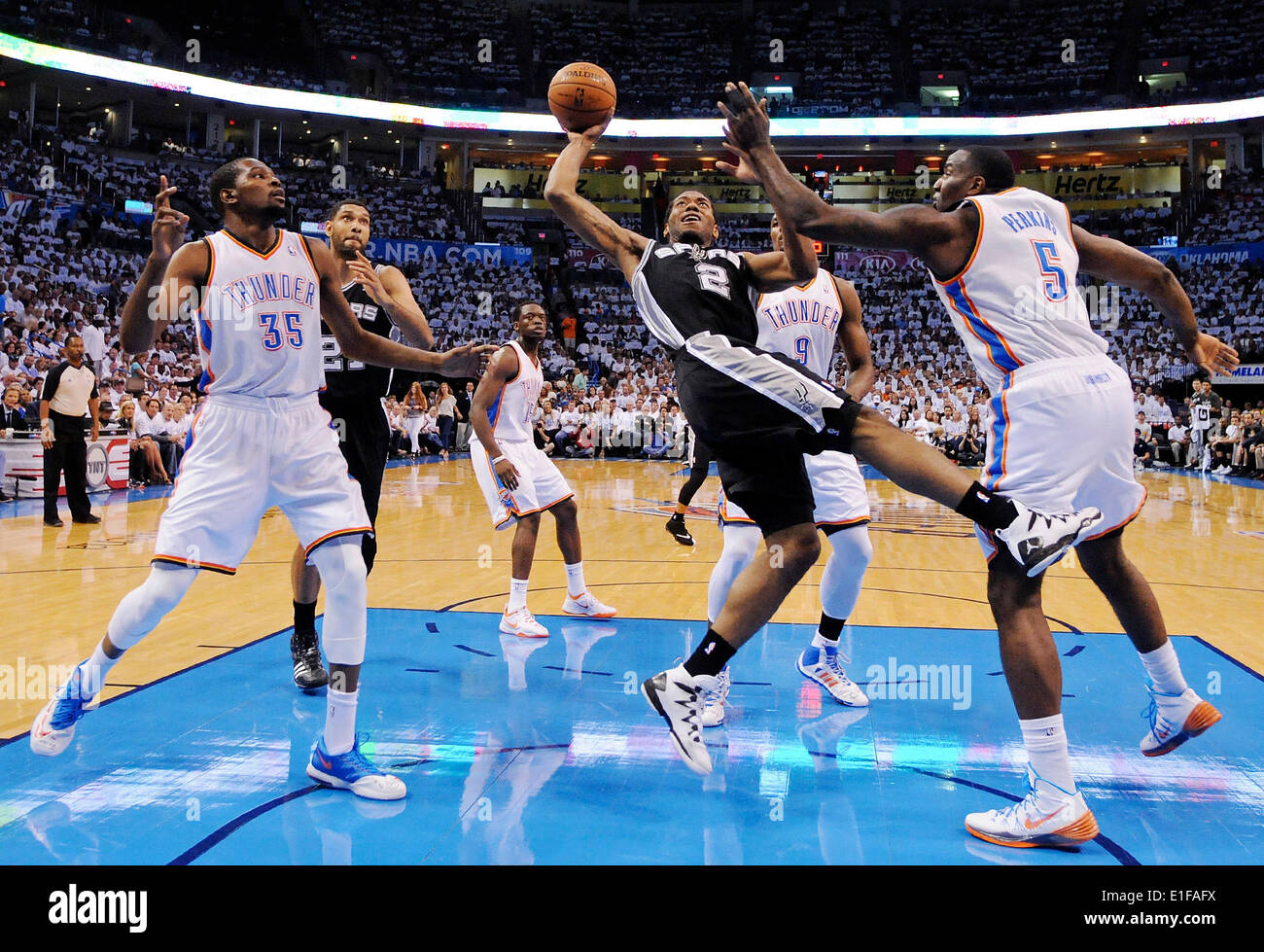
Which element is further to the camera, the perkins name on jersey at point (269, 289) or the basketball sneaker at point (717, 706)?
the basketball sneaker at point (717, 706)

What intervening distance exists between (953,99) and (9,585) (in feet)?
127

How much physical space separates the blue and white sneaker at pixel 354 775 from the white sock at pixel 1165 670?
8.13 ft

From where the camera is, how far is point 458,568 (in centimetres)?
746

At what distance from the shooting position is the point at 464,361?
11.5 feet

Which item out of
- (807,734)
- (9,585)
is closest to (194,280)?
(807,734)

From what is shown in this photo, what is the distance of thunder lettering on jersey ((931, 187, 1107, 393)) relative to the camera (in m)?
2.87

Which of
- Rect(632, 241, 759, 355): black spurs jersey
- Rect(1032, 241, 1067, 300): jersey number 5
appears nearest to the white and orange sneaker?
Rect(632, 241, 759, 355): black spurs jersey

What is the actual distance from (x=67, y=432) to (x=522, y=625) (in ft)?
21.2

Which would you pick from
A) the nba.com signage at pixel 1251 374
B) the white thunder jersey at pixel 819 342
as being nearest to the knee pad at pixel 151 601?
the white thunder jersey at pixel 819 342

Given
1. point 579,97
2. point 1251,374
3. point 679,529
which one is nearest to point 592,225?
point 579,97

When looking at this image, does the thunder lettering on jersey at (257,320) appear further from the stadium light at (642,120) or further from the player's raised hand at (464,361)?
the stadium light at (642,120)

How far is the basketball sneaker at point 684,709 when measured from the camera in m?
3.00
